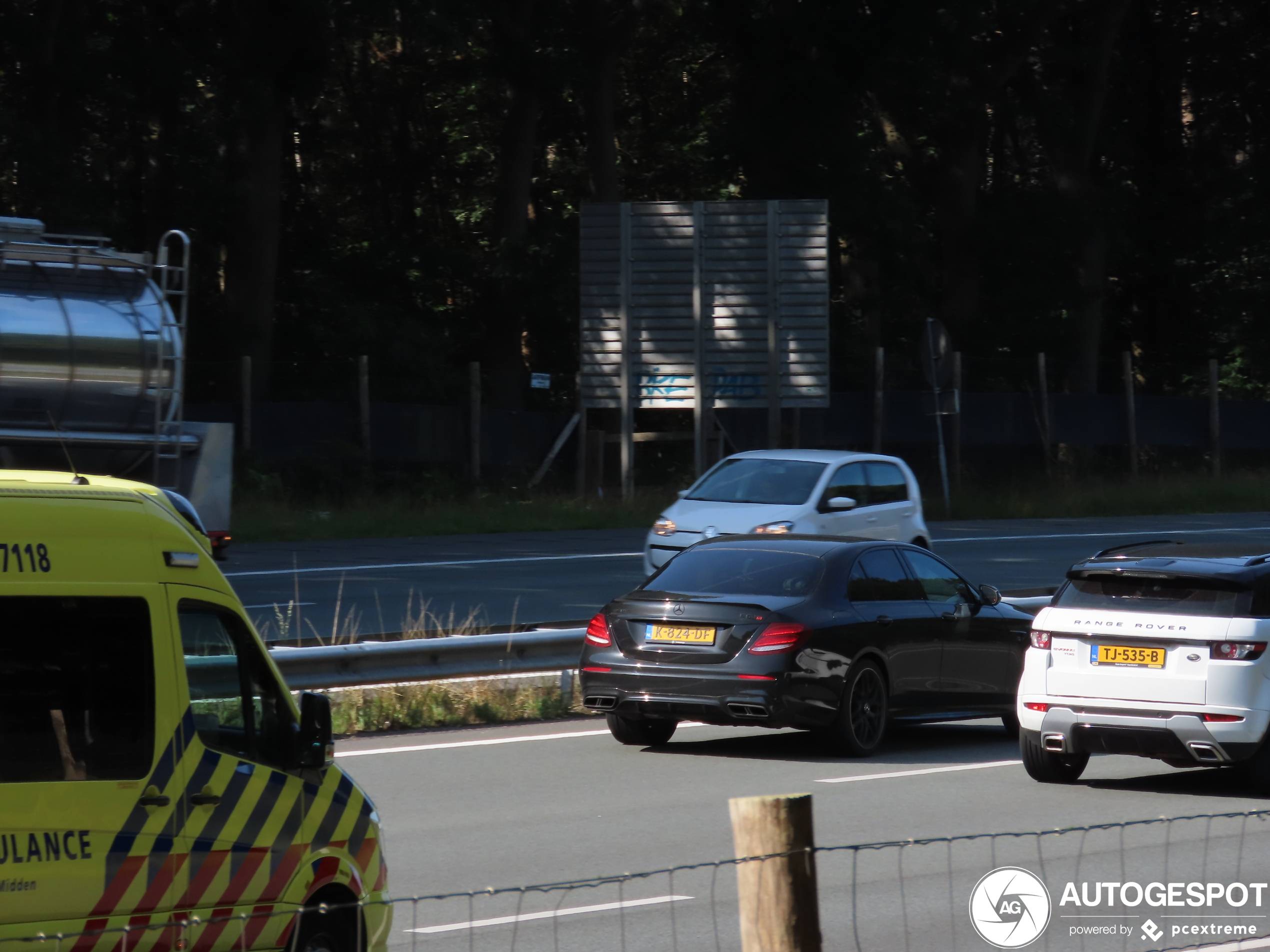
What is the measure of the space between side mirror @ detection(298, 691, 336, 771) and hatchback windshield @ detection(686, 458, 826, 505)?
1472 centimetres

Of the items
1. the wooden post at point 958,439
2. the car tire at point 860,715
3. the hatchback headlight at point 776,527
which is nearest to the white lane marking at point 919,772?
the car tire at point 860,715

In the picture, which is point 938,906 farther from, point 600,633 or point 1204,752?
point 600,633

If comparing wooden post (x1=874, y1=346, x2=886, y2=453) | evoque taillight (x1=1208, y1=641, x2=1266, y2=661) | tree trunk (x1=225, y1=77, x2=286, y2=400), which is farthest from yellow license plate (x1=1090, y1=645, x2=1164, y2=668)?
wooden post (x1=874, y1=346, x2=886, y2=453)

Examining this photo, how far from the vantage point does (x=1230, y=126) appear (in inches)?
2148

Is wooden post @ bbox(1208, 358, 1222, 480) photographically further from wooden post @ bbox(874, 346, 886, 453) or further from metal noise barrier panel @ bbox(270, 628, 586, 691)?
metal noise barrier panel @ bbox(270, 628, 586, 691)

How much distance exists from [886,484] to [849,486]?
888mm

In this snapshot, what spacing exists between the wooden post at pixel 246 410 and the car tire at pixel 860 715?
1875cm

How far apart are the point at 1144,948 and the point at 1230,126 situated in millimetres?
50816

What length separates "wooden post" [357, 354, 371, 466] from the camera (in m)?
31.0

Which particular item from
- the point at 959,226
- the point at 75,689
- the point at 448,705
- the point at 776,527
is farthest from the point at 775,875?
the point at 959,226

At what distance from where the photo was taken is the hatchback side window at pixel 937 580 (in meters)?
13.6

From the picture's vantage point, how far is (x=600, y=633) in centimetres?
1264

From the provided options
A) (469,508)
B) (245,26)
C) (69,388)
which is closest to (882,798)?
(69,388)

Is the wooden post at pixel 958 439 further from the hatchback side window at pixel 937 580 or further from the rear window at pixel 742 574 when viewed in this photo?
the rear window at pixel 742 574
